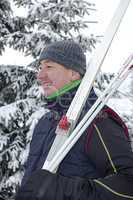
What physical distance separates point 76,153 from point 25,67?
20.9 ft

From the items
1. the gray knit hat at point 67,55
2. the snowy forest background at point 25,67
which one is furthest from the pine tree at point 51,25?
the gray knit hat at point 67,55

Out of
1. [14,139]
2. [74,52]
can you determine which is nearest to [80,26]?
[14,139]

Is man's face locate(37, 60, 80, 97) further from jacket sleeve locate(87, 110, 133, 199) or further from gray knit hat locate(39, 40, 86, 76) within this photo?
jacket sleeve locate(87, 110, 133, 199)

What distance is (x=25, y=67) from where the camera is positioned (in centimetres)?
856

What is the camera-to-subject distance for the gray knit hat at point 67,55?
8.67 ft

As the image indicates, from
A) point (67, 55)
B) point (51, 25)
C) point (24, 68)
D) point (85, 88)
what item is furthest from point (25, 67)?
point (85, 88)

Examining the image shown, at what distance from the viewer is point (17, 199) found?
2217 millimetres

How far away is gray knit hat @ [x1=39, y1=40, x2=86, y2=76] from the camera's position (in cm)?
264

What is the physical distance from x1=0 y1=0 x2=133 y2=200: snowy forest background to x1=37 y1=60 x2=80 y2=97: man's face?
514cm

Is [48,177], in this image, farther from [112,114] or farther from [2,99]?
[2,99]

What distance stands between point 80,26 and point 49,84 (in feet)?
19.8

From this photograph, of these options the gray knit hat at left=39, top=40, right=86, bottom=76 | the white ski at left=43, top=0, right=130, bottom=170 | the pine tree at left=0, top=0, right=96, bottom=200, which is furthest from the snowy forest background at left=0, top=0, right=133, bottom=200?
the white ski at left=43, top=0, right=130, bottom=170

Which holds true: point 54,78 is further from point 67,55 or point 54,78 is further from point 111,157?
point 111,157

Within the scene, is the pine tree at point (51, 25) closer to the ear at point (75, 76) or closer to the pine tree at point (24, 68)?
the pine tree at point (24, 68)
